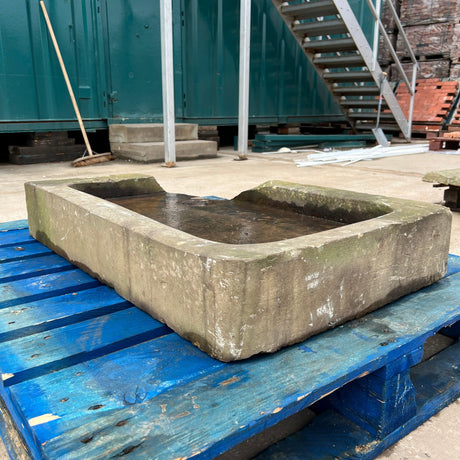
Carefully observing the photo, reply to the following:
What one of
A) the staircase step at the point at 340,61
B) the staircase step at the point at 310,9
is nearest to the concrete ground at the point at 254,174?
the staircase step at the point at 340,61

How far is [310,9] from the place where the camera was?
7.78m

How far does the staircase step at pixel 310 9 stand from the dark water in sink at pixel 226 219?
Answer: 20.2 ft

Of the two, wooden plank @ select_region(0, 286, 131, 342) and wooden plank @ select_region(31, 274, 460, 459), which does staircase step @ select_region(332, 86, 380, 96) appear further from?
wooden plank @ select_region(0, 286, 131, 342)

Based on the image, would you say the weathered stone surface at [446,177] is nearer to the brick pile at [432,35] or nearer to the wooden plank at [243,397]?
the wooden plank at [243,397]

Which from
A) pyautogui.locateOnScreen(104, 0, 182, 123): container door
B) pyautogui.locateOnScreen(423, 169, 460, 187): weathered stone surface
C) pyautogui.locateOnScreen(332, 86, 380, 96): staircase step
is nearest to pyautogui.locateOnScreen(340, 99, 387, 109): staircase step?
Result: pyautogui.locateOnScreen(332, 86, 380, 96): staircase step

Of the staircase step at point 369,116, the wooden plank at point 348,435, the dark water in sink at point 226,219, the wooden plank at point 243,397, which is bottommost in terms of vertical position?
the wooden plank at point 348,435

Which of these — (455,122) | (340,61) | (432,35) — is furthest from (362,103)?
(432,35)

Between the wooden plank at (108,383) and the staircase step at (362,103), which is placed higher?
the staircase step at (362,103)

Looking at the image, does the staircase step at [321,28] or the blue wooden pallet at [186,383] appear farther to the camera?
the staircase step at [321,28]

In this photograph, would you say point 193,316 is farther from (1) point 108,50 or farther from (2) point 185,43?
(2) point 185,43

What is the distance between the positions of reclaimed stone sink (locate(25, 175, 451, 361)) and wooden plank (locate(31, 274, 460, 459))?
65mm

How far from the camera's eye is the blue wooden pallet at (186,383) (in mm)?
933

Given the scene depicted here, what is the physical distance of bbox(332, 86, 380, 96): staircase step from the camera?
29.1ft

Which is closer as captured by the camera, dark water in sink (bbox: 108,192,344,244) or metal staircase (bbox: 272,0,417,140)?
dark water in sink (bbox: 108,192,344,244)
